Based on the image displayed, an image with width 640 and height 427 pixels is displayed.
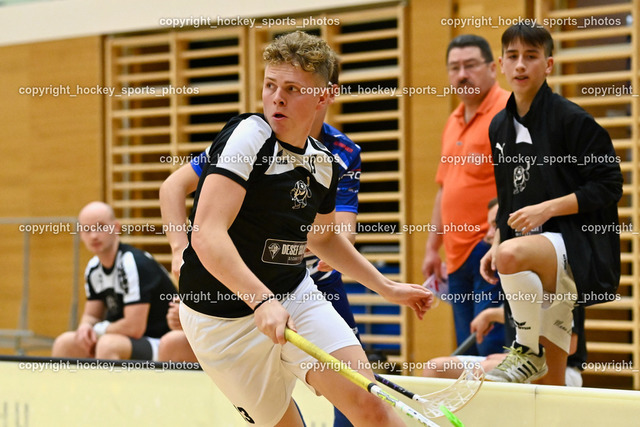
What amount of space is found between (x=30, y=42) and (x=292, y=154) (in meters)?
5.21

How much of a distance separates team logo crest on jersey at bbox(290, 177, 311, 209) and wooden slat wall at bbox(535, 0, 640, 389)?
262 cm

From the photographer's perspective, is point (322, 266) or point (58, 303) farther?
point (58, 303)

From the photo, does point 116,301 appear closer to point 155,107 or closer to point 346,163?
point 346,163

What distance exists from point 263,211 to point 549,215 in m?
1.05

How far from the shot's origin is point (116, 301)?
443cm

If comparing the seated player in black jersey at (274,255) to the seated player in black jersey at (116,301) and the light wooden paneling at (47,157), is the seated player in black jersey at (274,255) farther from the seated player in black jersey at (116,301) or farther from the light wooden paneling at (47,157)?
the light wooden paneling at (47,157)

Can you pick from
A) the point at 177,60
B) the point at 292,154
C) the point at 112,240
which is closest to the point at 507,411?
the point at 292,154

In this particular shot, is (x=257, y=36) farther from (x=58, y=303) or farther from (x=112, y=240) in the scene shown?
(x=58, y=303)

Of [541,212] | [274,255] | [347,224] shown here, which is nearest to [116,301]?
[347,224]

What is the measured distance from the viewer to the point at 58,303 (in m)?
6.44

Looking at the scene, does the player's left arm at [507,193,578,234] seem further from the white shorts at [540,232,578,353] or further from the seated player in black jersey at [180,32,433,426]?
the seated player in black jersey at [180,32,433,426]

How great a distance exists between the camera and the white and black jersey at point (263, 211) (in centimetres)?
203

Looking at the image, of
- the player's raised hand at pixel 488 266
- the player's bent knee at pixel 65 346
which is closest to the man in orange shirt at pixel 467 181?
the player's raised hand at pixel 488 266

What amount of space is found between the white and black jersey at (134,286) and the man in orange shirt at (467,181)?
1508 millimetres
